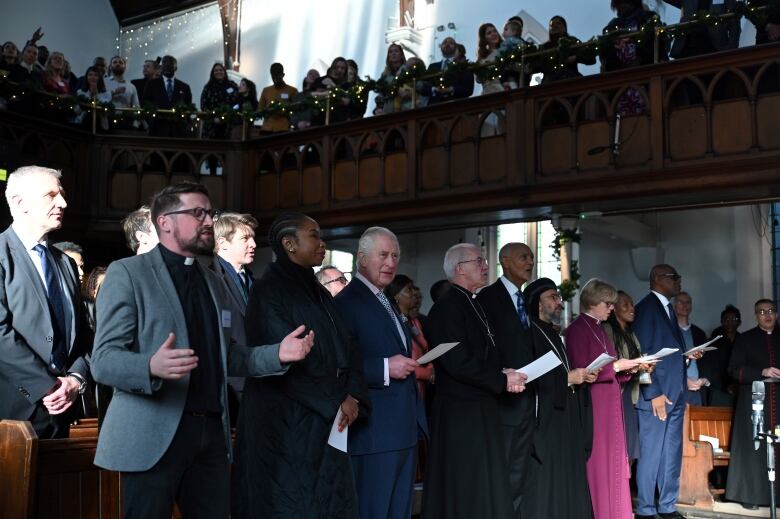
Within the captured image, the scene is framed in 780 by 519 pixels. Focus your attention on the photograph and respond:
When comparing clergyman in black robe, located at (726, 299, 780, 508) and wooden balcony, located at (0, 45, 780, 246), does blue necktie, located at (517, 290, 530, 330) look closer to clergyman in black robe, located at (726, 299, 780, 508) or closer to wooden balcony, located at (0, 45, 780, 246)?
clergyman in black robe, located at (726, 299, 780, 508)

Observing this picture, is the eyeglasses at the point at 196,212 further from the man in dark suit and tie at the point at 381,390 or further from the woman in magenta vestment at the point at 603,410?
the woman in magenta vestment at the point at 603,410

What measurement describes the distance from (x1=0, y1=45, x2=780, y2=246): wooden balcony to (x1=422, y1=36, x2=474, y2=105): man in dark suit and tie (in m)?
0.24

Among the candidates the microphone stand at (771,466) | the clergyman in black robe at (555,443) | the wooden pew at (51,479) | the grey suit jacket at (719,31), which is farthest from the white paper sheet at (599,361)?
the grey suit jacket at (719,31)

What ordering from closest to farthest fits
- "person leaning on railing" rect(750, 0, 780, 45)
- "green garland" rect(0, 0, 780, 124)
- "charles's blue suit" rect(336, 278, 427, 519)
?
"charles's blue suit" rect(336, 278, 427, 519)
"person leaning on railing" rect(750, 0, 780, 45)
"green garland" rect(0, 0, 780, 124)

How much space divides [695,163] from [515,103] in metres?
2.24

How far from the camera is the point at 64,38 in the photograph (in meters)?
18.9

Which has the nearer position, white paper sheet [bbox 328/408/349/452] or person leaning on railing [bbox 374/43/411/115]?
white paper sheet [bbox 328/408/349/452]

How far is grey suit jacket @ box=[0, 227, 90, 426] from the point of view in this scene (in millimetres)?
3875

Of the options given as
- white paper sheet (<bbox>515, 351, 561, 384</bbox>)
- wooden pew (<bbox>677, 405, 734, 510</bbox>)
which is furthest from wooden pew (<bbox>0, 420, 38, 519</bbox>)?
wooden pew (<bbox>677, 405, 734, 510</bbox>)

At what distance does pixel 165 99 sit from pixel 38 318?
397 inches

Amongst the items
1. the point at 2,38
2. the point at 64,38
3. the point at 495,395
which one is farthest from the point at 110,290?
the point at 64,38

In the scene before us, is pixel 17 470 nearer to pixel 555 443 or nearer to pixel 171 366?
pixel 171 366

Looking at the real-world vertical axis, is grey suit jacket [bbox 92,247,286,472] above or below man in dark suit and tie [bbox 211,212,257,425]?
below

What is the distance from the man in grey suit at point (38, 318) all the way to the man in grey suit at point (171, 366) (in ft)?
2.75
